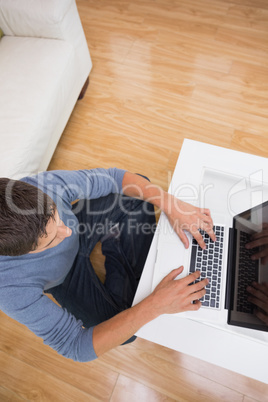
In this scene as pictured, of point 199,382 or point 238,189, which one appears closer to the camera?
point 238,189

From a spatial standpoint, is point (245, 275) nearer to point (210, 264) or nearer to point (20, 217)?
point (210, 264)

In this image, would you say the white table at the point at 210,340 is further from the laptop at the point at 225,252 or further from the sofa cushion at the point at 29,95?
the sofa cushion at the point at 29,95

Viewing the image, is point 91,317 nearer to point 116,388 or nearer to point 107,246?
point 107,246

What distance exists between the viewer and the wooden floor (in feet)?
4.24

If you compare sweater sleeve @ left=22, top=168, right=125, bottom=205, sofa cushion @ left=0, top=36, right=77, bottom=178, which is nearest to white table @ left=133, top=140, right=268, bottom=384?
→ sweater sleeve @ left=22, top=168, right=125, bottom=205

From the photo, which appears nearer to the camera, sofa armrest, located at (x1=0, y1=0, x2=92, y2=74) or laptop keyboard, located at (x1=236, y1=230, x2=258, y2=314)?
laptop keyboard, located at (x1=236, y1=230, x2=258, y2=314)

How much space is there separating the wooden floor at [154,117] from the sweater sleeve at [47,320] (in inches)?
22.5

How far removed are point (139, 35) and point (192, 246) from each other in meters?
1.67

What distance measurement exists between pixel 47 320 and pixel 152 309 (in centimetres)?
29

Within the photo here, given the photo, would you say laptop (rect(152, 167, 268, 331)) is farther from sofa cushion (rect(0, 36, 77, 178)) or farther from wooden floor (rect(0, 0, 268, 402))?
sofa cushion (rect(0, 36, 77, 178))

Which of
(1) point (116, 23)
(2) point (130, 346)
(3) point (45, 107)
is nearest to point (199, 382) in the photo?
(2) point (130, 346)

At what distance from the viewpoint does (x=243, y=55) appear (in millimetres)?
1853

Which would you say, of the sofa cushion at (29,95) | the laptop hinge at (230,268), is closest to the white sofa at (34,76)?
the sofa cushion at (29,95)

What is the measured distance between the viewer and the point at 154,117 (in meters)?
1.77
